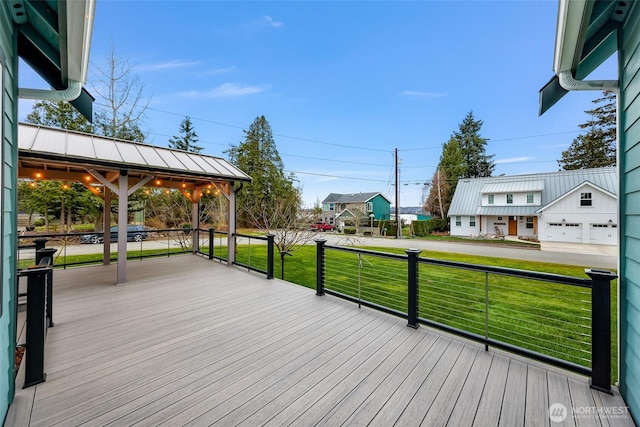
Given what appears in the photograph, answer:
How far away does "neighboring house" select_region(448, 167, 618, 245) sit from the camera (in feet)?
48.0

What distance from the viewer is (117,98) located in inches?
514

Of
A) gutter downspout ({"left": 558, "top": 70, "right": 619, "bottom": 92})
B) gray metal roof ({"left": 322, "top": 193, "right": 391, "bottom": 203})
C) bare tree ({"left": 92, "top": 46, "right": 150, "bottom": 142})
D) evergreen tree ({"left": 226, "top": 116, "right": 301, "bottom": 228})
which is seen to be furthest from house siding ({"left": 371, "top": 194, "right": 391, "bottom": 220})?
gutter downspout ({"left": 558, "top": 70, "right": 619, "bottom": 92})

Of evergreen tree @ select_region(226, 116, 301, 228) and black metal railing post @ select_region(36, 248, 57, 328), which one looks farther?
evergreen tree @ select_region(226, 116, 301, 228)

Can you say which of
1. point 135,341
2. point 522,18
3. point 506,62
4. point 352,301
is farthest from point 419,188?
point 135,341

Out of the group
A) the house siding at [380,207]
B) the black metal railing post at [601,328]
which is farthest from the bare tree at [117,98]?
the house siding at [380,207]

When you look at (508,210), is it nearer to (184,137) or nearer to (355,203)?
(355,203)

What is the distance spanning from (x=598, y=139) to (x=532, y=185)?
431 inches

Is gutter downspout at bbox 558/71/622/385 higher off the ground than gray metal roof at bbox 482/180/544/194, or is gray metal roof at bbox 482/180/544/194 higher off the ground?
gray metal roof at bbox 482/180/544/194

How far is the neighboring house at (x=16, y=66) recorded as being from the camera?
1.65 metres

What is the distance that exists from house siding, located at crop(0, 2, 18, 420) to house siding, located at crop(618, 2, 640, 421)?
3932 millimetres

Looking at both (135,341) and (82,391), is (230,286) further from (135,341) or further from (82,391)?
(82,391)

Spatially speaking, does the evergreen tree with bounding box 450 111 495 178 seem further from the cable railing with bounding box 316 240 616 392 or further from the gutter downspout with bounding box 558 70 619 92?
the gutter downspout with bounding box 558 70 619 92

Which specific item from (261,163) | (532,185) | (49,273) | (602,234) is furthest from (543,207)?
(261,163)

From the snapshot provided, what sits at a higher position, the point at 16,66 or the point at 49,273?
the point at 16,66
